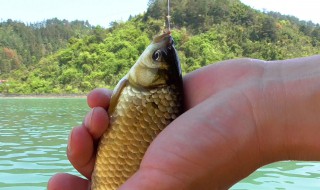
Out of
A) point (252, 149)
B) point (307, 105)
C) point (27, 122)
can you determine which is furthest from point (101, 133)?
point (27, 122)

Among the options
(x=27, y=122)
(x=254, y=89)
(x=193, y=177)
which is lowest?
(x=27, y=122)

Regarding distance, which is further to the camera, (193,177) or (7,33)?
(7,33)

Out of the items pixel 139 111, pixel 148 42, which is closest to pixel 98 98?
pixel 139 111

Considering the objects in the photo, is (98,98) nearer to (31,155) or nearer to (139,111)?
(139,111)

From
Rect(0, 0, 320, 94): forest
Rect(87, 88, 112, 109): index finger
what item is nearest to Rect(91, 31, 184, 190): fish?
Rect(87, 88, 112, 109): index finger

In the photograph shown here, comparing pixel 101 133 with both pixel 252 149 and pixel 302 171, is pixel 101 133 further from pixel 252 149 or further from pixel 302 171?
pixel 302 171

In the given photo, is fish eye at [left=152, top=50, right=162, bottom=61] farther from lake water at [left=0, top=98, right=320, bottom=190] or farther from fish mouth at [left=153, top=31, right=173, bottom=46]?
lake water at [left=0, top=98, right=320, bottom=190]
